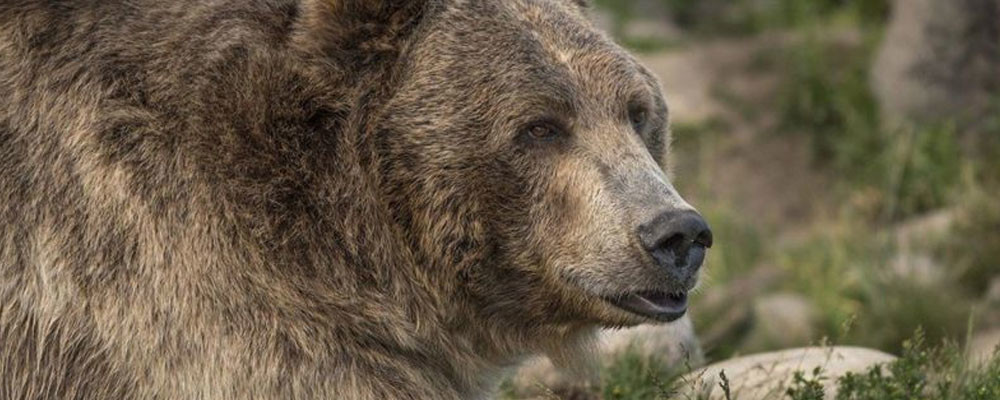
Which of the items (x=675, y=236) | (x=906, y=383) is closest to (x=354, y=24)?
(x=675, y=236)

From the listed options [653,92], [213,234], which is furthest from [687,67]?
[213,234]

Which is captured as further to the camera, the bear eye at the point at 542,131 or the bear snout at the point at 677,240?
the bear eye at the point at 542,131

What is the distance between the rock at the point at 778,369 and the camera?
6285mm

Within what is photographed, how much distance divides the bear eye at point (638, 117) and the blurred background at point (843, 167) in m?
2.77

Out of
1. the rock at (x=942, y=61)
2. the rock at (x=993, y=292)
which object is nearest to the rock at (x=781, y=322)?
the rock at (x=993, y=292)

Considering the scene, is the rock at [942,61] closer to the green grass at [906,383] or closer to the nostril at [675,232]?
the green grass at [906,383]

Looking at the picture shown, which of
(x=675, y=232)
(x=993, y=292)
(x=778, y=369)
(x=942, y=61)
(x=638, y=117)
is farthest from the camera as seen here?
(x=942, y=61)

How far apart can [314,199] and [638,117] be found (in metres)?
1.12

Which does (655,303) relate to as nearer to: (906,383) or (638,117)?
(638,117)

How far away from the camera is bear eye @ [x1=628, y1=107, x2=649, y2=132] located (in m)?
5.55

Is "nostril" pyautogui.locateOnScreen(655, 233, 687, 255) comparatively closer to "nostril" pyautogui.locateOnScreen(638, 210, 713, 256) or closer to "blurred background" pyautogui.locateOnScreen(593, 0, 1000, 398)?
"nostril" pyautogui.locateOnScreen(638, 210, 713, 256)

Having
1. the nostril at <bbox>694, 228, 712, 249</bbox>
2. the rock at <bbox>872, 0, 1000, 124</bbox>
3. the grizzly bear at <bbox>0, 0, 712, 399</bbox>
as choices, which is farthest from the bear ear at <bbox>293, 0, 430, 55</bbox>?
the rock at <bbox>872, 0, 1000, 124</bbox>

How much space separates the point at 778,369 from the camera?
6.64 m

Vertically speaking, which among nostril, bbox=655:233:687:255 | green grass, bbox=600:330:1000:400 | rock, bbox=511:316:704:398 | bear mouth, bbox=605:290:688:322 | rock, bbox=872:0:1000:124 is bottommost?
rock, bbox=511:316:704:398
